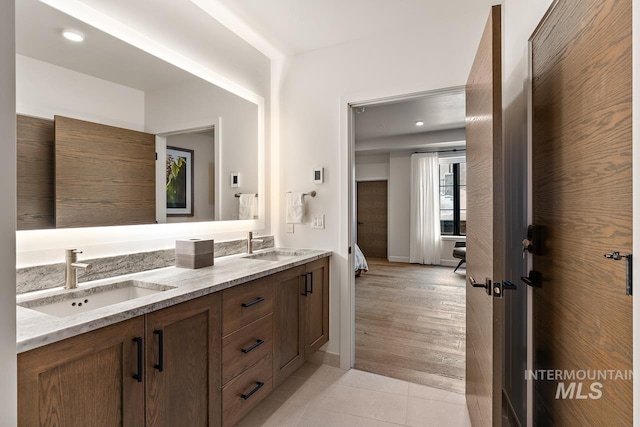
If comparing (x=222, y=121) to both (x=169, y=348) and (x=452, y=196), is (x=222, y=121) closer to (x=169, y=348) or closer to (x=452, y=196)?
(x=169, y=348)

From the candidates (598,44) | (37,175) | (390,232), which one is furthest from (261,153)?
(390,232)

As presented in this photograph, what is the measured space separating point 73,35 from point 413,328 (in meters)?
3.34

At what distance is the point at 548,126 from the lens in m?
1.30

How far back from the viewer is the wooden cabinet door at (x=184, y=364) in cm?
117

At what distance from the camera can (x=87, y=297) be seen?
4.48ft

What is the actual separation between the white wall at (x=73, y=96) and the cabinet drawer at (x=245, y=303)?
1052 millimetres

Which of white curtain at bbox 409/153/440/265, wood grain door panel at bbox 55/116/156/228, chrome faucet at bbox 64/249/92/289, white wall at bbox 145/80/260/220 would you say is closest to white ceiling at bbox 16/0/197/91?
white wall at bbox 145/80/260/220

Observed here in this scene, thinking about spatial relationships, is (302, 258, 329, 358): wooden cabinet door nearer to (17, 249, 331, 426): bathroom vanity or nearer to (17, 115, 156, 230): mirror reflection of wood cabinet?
(17, 249, 331, 426): bathroom vanity

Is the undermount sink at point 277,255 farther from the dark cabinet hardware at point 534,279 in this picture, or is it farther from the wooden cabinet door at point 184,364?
the dark cabinet hardware at point 534,279

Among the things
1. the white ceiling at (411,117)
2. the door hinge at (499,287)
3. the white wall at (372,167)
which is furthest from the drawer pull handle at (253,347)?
the white wall at (372,167)

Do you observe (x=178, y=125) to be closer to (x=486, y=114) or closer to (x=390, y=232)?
(x=486, y=114)

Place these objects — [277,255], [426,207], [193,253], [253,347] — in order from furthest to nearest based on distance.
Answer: [426,207] < [277,255] < [193,253] < [253,347]

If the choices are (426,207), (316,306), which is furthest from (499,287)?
(426,207)

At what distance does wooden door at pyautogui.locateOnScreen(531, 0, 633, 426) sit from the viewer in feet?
2.69
